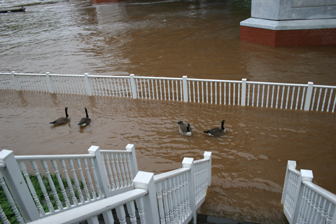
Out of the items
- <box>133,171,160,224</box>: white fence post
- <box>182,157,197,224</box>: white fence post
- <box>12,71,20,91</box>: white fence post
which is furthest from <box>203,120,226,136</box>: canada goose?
<box>12,71,20,91</box>: white fence post

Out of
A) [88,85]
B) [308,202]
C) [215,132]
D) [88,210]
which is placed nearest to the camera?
[88,210]

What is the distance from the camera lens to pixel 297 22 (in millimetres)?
15250

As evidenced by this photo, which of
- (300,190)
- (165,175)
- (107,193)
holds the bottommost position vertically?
(107,193)

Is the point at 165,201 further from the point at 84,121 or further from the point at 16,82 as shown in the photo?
the point at 16,82

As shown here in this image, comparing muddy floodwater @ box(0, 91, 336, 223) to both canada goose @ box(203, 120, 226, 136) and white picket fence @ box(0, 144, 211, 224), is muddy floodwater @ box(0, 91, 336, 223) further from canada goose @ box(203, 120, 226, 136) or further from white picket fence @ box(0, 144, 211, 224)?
white picket fence @ box(0, 144, 211, 224)

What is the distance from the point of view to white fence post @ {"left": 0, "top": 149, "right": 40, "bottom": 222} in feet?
8.53

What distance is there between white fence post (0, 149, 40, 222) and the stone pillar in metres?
16.1

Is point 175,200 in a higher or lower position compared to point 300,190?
higher

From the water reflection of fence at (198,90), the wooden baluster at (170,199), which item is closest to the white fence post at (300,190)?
the wooden baluster at (170,199)

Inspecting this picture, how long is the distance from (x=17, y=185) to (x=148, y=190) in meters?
1.50

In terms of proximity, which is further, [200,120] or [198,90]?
[198,90]

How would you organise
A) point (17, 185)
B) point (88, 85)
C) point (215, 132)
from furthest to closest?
1. point (88, 85)
2. point (215, 132)
3. point (17, 185)

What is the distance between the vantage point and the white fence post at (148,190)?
2199 millimetres

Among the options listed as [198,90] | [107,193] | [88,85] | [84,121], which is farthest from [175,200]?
[88,85]
